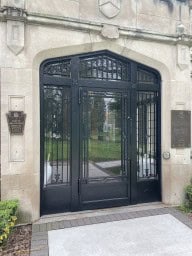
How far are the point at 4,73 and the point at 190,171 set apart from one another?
4.30 metres

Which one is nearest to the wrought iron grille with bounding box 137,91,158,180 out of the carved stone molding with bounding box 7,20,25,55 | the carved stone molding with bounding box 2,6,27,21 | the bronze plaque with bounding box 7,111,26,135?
the bronze plaque with bounding box 7,111,26,135

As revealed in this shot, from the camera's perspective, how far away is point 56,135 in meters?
4.82

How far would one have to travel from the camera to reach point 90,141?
5008 millimetres

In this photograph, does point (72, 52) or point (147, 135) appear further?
point (147, 135)

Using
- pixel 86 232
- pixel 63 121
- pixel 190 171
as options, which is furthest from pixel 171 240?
pixel 63 121

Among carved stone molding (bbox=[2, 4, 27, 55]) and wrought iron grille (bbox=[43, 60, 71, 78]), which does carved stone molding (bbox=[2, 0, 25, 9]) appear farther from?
wrought iron grille (bbox=[43, 60, 71, 78])

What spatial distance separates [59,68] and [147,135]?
2356 millimetres

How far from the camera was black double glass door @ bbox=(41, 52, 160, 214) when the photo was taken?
4.79 m

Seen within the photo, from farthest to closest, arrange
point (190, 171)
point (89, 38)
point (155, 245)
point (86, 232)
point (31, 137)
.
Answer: point (190, 171), point (89, 38), point (31, 137), point (86, 232), point (155, 245)

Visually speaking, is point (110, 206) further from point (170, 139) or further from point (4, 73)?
point (4, 73)

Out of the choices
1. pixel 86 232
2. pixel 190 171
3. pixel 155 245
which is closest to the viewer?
pixel 155 245

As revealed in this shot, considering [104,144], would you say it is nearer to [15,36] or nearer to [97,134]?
[97,134]

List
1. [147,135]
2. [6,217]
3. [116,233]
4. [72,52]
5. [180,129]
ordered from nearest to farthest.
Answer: [6,217], [116,233], [72,52], [180,129], [147,135]

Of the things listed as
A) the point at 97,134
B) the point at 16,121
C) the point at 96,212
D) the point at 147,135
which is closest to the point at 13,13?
the point at 16,121
